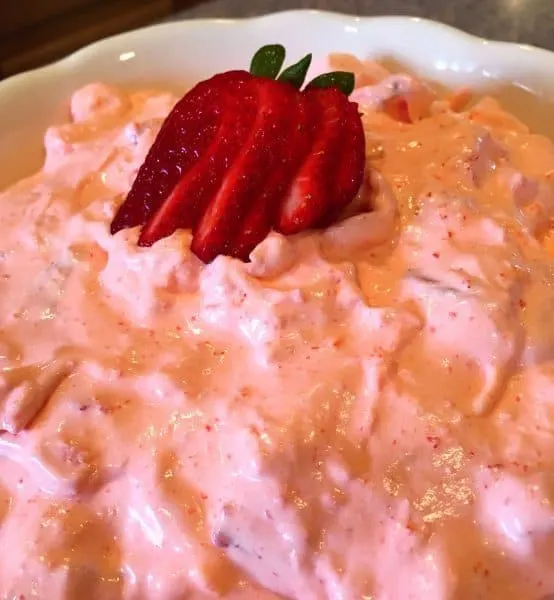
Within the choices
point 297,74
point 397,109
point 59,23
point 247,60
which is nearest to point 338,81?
point 297,74

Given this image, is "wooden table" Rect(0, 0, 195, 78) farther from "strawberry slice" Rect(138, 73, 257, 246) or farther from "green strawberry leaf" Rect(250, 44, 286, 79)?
"strawberry slice" Rect(138, 73, 257, 246)

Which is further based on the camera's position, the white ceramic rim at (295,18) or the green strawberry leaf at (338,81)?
the white ceramic rim at (295,18)

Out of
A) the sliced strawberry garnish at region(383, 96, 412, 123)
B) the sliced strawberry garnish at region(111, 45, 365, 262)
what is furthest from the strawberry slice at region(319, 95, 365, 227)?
the sliced strawberry garnish at region(383, 96, 412, 123)

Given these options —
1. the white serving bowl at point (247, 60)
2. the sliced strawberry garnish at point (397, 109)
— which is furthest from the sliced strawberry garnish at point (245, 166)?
the white serving bowl at point (247, 60)

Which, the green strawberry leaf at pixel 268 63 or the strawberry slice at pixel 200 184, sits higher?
the green strawberry leaf at pixel 268 63

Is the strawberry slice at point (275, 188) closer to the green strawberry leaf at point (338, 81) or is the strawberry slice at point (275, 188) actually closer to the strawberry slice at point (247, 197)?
the strawberry slice at point (247, 197)

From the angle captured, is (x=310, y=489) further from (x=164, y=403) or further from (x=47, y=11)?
(x=47, y=11)
